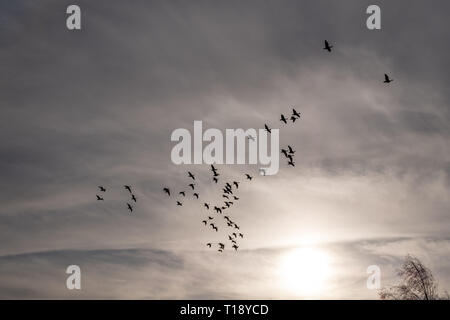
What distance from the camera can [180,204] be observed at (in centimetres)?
4984

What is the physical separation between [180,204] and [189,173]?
3681 mm
